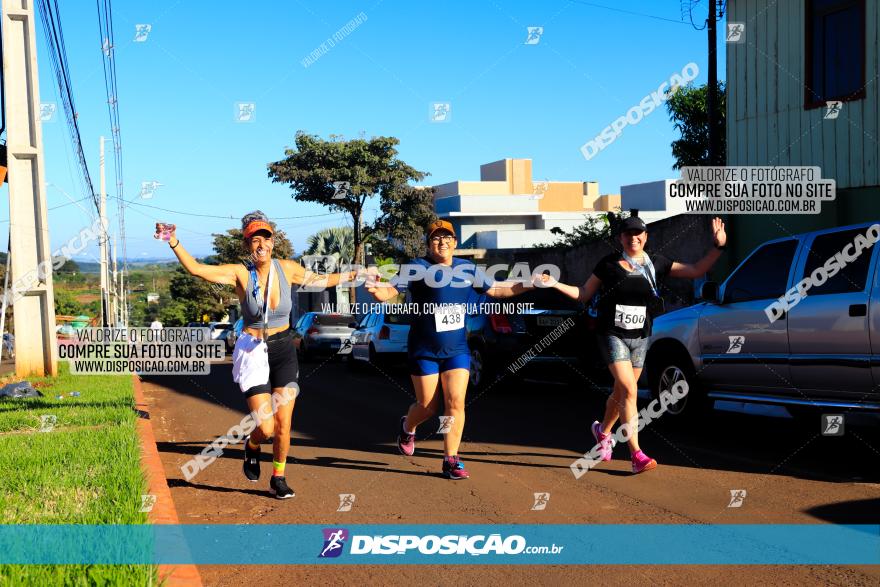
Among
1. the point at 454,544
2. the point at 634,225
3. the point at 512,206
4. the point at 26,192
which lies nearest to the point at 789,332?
the point at 634,225

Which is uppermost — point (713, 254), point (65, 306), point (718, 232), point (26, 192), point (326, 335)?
point (26, 192)


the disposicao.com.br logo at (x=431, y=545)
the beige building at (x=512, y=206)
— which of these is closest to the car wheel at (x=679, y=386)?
the disposicao.com.br logo at (x=431, y=545)

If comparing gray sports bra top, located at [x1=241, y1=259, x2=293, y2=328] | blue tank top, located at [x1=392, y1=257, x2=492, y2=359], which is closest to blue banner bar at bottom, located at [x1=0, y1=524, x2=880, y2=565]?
gray sports bra top, located at [x1=241, y1=259, x2=293, y2=328]

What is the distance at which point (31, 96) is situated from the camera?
1700 cm

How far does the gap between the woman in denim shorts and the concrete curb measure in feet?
11.1

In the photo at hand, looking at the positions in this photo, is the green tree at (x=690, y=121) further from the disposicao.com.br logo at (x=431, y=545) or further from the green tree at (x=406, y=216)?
the disposicao.com.br logo at (x=431, y=545)

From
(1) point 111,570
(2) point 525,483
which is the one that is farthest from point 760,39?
(1) point 111,570

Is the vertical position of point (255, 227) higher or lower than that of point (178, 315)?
higher

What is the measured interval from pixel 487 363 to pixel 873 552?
28.5ft

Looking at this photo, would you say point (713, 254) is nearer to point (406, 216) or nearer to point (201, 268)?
point (201, 268)

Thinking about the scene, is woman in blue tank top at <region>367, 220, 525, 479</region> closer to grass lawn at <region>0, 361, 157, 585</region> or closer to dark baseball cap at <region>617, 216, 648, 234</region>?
dark baseball cap at <region>617, 216, 648, 234</region>

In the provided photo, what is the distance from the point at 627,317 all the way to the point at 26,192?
528 inches

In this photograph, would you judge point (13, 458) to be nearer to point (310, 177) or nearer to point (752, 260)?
point (752, 260)

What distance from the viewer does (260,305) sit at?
648 cm
